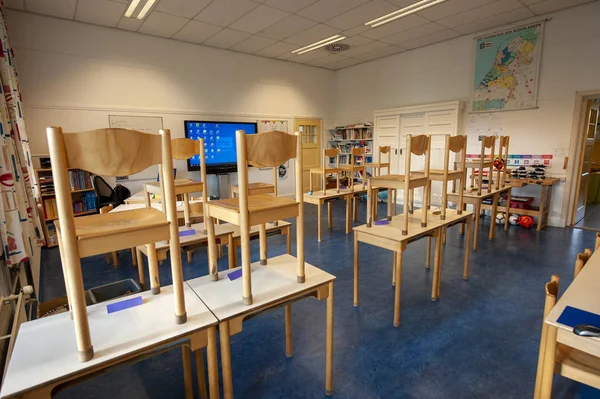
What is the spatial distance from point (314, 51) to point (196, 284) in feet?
20.3

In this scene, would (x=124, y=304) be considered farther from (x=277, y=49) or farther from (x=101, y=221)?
(x=277, y=49)

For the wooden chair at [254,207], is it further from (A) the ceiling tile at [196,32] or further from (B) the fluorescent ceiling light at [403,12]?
(A) the ceiling tile at [196,32]

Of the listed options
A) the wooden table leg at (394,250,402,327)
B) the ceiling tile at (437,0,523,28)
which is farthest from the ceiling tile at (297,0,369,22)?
the wooden table leg at (394,250,402,327)

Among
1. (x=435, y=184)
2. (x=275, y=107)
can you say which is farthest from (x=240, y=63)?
(x=435, y=184)

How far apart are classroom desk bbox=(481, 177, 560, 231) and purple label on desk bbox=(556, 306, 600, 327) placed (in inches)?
165

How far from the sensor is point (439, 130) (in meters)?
6.09

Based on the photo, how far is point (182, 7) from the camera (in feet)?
14.1

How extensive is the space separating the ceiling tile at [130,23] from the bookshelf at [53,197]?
7.80 ft

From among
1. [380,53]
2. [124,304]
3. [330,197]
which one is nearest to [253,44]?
[380,53]

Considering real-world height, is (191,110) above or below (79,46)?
below

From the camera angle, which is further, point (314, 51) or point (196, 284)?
point (314, 51)

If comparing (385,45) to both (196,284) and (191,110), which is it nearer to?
(191,110)

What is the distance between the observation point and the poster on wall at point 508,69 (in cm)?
488

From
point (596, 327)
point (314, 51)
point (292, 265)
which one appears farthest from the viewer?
point (314, 51)
